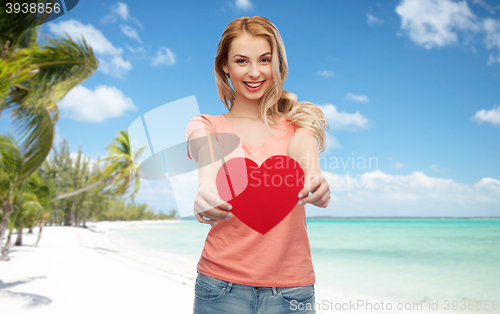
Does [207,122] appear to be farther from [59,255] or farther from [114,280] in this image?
[59,255]

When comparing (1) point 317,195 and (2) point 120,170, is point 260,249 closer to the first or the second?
(1) point 317,195

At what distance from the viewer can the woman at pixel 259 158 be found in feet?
3.13

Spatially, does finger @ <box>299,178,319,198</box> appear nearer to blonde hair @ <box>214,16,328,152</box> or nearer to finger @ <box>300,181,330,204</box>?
finger @ <box>300,181,330,204</box>

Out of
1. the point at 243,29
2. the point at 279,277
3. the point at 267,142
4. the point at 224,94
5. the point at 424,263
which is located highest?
the point at 243,29

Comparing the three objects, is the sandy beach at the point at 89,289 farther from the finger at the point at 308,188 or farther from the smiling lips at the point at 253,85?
the finger at the point at 308,188

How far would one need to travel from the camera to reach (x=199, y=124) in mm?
964

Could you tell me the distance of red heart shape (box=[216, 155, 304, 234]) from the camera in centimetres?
85

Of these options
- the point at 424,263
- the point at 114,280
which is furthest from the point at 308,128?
the point at 424,263

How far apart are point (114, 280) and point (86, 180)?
88.6 feet

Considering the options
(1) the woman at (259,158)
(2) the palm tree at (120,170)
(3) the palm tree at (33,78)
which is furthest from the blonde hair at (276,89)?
(2) the palm tree at (120,170)

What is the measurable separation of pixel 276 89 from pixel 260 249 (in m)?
0.55

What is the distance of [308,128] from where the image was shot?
0.97 meters

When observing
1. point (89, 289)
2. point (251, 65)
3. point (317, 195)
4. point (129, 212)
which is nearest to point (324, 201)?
point (317, 195)

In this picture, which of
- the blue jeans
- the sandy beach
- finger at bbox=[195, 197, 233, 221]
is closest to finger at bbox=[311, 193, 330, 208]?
finger at bbox=[195, 197, 233, 221]
